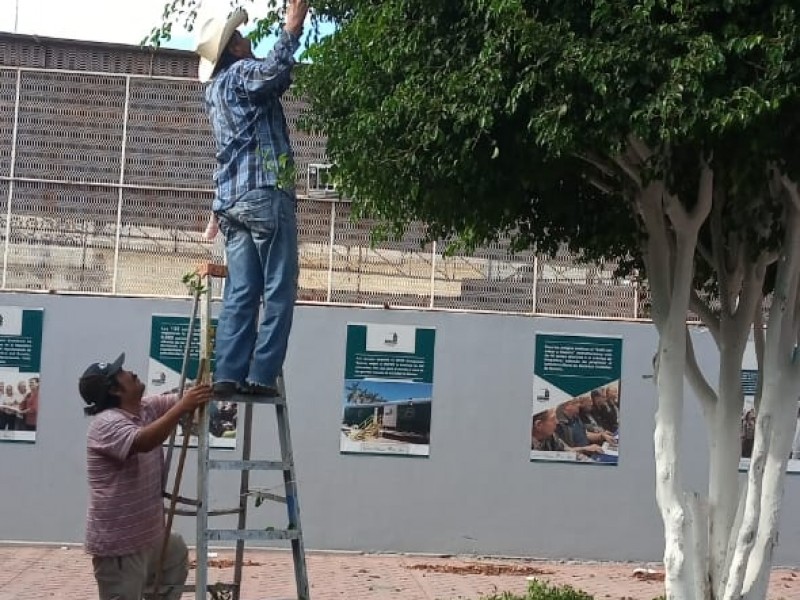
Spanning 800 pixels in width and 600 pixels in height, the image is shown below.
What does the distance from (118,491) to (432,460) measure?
6.87 meters

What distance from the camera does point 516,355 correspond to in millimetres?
12508

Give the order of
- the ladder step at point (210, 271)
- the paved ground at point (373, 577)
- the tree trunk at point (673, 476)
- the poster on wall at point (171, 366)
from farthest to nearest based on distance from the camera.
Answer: the poster on wall at point (171, 366) < the paved ground at point (373, 577) < the tree trunk at point (673, 476) < the ladder step at point (210, 271)

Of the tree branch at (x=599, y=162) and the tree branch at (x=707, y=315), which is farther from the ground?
the tree branch at (x=599, y=162)

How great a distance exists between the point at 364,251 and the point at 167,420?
7.29 m

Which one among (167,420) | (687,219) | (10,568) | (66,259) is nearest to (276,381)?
(167,420)

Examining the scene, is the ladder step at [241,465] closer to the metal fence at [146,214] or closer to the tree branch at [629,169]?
the tree branch at [629,169]

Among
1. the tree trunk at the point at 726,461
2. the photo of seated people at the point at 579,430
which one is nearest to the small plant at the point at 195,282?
the tree trunk at the point at 726,461

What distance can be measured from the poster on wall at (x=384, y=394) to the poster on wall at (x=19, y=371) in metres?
3.07

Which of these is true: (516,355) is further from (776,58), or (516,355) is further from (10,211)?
(776,58)

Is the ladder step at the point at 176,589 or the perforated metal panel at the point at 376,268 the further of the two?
the perforated metal panel at the point at 376,268

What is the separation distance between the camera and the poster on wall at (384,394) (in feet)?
40.4

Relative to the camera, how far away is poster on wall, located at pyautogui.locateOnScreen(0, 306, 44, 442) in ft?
40.1

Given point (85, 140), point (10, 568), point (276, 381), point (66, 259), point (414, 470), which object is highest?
point (85, 140)

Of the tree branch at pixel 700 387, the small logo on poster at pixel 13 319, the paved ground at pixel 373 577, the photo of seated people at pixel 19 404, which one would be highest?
the small logo on poster at pixel 13 319
